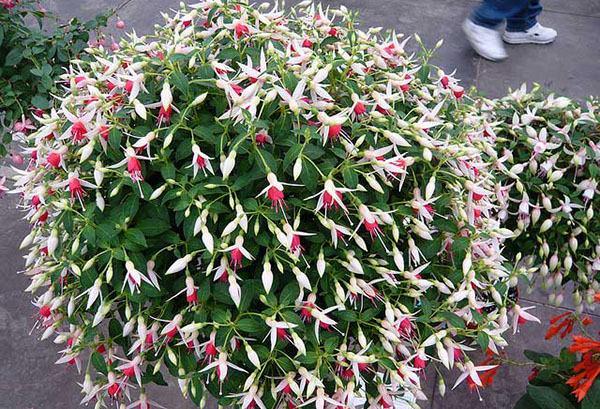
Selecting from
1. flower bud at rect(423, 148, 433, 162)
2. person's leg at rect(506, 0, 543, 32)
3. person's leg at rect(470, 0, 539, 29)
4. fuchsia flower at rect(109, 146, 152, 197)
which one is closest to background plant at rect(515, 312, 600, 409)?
flower bud at rect(423, 148, 433, 162)

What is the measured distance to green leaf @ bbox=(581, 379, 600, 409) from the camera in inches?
52.4

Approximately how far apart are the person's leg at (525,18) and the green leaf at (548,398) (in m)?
3.08

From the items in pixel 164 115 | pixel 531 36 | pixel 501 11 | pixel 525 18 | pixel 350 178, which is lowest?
pixel 531 36

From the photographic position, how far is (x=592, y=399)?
133 cm

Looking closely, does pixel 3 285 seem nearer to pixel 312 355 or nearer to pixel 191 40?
pixel 191 40

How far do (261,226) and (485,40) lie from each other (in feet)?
10.6

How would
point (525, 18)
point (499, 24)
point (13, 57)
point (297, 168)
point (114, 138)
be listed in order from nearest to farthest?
point (297, 168)
point (114, 138)
point (13, 57)
point (499, 24)
point (525, 18)

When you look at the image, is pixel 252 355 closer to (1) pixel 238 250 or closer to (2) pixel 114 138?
(1) pixel 238 250

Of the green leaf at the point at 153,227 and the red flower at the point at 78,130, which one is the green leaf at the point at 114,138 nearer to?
the red flower at the point at 78,130

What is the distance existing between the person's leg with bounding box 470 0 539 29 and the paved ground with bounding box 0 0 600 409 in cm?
28

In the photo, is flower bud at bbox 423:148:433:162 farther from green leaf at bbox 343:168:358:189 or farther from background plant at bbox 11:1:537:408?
green leaf at bbox 343:168:358:189

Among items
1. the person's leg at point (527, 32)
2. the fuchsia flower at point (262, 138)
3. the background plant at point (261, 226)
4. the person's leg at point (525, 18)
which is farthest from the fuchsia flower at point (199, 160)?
the person's leg at point (527, 32)

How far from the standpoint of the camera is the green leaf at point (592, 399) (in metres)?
Result: 1.33

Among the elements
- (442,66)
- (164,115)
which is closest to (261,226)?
(164,115)
